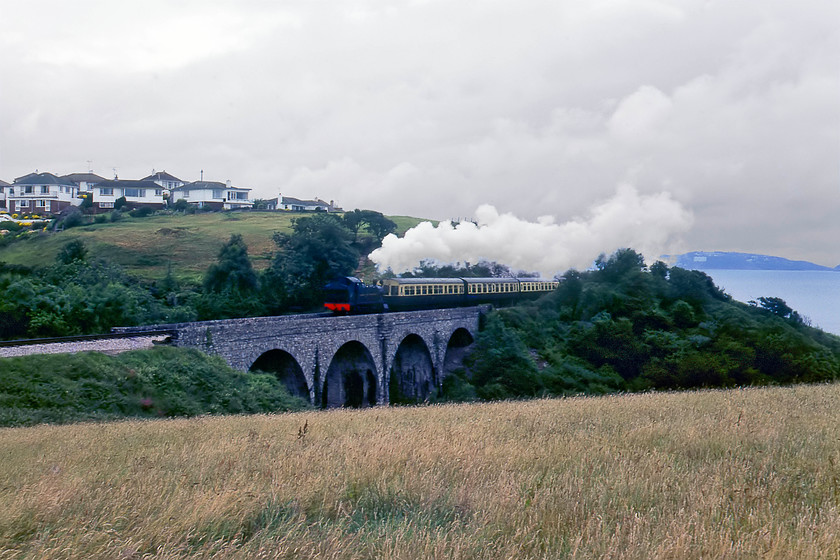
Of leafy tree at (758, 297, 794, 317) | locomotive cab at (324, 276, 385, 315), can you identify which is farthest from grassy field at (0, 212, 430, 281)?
leafy tree at (758, 297, 794, 317)

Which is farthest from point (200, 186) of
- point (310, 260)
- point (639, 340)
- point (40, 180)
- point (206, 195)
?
point (639, 340)

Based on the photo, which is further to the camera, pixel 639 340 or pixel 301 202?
pixel 301 202

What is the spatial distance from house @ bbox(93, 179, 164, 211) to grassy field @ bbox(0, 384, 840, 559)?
223 ft

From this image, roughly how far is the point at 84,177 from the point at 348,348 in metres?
58.5

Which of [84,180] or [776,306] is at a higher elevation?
[84,180]

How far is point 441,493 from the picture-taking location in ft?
17.2

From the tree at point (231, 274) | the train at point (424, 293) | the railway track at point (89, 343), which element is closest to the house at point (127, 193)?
the tree at point (231, 274)

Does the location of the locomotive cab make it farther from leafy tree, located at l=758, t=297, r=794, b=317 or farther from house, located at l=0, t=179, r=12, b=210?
house, located at l=0, t=179, r=12, b=210

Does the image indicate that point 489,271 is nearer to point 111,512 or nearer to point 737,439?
point 737,439

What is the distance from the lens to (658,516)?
4734 millimetres

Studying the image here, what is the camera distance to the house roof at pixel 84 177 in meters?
74.0

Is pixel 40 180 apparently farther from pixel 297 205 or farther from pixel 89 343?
pixel 89 343

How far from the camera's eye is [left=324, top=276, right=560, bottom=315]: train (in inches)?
1187

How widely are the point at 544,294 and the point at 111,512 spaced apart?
4048cm
